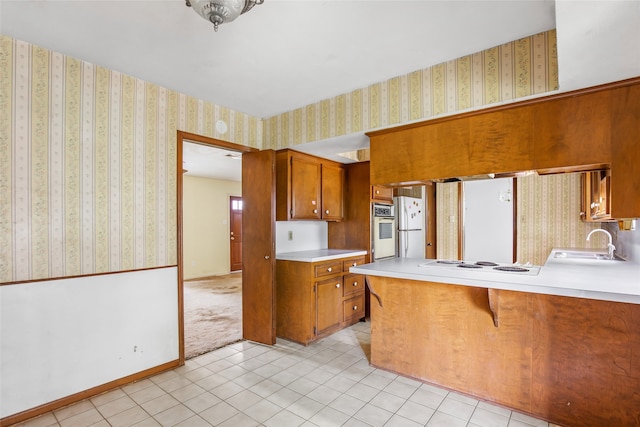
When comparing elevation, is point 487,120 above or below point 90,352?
above

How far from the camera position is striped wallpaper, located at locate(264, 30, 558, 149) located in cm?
212

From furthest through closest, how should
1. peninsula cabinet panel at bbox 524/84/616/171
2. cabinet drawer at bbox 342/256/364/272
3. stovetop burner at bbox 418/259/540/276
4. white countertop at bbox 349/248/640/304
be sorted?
cabinet drawer at bbox 342/256/364/272, stovetop burner at bbox 418/259/540/276, peninsula cabinet panel at bbox 524/84/616/171, white countertop at bbox 349/248/640/304

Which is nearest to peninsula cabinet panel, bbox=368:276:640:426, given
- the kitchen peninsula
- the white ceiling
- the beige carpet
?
the kitchen peninsula

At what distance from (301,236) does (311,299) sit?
1040 millimetres

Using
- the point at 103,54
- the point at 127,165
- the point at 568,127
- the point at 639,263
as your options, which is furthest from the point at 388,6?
the point at 639,263

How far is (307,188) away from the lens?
12.5 feet

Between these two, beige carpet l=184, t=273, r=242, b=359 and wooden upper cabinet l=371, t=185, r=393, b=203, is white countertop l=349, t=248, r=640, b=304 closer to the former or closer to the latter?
wooden upper cabinet l=371, t=185, r=393, b=203

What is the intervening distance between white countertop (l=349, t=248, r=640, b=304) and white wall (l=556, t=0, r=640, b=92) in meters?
1.19

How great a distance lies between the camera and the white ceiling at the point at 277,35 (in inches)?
71.3

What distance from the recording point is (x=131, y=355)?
8.55ft

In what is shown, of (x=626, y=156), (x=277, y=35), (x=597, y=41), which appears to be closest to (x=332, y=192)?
(x=277, y=35)

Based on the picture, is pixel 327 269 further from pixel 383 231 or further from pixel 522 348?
pixel 522 348

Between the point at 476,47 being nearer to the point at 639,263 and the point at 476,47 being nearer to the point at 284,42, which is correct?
the point at 284,42

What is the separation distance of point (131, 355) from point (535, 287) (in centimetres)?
302
